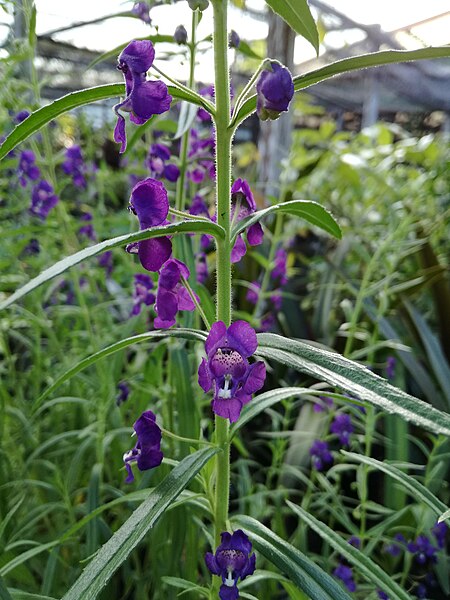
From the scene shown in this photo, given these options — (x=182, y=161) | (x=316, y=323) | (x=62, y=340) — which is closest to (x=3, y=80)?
(x=182, y=161)

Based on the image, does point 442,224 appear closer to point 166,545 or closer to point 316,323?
point 316,323

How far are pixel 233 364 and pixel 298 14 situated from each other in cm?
33

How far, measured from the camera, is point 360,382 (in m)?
0.43

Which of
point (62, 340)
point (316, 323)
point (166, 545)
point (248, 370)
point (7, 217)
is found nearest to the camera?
point (248, 370)

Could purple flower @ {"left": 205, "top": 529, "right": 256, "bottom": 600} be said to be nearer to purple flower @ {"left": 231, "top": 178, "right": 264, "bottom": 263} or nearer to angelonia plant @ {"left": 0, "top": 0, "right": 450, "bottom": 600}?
angelonia plant @ {"left": 0, "top": 0, "right": 450, "bottom": 600}

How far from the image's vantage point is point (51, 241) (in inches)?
69.7

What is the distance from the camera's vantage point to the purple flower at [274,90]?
0.50 m

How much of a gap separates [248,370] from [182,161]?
58cm

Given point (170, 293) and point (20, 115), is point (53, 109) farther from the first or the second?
point (20, 115)

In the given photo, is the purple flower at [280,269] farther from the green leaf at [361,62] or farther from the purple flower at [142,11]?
the green leaf at [361,62]

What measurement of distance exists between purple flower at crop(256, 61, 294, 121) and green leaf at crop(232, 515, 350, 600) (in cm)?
42

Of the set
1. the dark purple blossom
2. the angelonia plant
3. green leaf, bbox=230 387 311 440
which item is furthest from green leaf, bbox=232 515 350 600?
the dark purple blossom

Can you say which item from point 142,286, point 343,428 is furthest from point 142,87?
point 343,428

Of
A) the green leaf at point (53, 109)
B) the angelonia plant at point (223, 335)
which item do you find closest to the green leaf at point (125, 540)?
the angelonia plant at point (223, 335)
